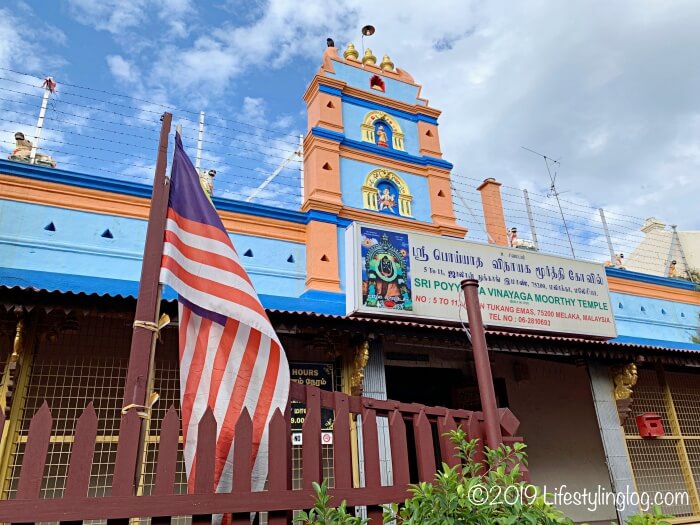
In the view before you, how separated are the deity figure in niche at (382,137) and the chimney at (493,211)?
3023mm

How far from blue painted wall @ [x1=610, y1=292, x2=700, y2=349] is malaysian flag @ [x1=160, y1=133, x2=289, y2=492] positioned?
35.7ft

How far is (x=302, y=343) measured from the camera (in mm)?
6645

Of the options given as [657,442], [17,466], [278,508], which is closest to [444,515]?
[278,508]

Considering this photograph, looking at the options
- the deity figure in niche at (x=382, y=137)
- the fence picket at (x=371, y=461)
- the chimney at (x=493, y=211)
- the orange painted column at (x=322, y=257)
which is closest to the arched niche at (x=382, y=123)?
the deity figure in niche at (x=382, y=137)

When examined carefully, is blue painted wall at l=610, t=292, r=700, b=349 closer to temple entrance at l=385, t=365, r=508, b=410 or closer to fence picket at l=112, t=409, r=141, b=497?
temple entrance at l=385, t=365, r=508, b=410

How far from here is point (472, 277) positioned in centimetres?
778

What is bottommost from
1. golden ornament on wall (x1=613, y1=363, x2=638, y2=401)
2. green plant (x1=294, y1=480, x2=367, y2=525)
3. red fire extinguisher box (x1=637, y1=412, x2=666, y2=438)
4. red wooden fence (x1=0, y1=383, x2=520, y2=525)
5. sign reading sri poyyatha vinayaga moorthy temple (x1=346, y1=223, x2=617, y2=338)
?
green plant (x1=294, y1=480, x2=367, y2=525)

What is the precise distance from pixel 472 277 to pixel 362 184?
10.2ft

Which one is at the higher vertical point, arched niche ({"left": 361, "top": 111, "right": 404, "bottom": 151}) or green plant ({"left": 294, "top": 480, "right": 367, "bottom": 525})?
arched niche ({"left": 361, "top": 111, "right": 404, "bottom": 151})


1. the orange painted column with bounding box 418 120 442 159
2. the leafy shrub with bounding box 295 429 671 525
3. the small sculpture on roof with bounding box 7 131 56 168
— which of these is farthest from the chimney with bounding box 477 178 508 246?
the leafy shrub with bounding box 295 429 671 525

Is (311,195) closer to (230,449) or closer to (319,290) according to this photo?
(319,290)

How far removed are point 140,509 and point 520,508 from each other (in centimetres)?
178

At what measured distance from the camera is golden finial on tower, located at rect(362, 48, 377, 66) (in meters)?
11.3

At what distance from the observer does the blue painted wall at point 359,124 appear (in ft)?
33.9
